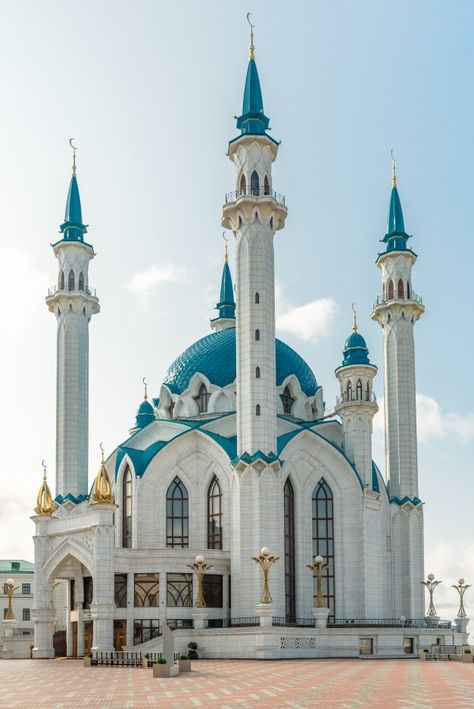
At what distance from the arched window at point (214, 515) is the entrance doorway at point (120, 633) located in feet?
25.2

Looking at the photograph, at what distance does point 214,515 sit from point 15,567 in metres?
41.0

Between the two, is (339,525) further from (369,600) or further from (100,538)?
(100,538)

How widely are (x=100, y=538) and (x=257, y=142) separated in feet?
85.2

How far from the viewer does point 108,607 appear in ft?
172

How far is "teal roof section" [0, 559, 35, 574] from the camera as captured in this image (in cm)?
9569

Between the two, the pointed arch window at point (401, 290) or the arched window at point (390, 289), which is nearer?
the pointed arch window at point (401, 290)

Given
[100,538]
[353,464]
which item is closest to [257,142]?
[353,464]

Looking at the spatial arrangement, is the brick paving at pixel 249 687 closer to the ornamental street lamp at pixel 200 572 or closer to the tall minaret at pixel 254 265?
the ornamental street lamp at pixel 200 572

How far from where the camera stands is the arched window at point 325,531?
63.0 metres

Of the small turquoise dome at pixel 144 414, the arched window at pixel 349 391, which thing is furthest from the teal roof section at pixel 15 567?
the arched window at pixel 349 391

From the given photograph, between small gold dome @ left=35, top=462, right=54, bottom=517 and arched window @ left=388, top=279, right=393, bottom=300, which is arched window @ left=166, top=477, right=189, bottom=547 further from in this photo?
arched window @ left=388, top=279, right=393, bottom=300

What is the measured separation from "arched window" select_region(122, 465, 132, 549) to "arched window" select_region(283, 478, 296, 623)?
9.44 m

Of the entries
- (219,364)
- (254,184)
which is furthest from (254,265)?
(219,364)

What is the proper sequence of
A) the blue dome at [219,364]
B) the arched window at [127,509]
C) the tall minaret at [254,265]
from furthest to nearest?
the blue dome at [219,364], the arched window at [127,509], the tall minaret at [254,265]
